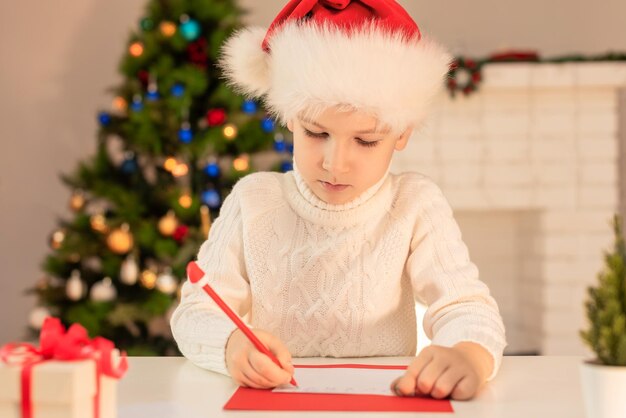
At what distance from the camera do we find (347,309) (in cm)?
126

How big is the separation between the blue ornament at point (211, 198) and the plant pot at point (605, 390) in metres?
2.27

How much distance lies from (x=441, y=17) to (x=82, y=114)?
5.07ft

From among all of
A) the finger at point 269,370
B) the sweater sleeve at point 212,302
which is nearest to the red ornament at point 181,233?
the sweater sleeve at point 212,302

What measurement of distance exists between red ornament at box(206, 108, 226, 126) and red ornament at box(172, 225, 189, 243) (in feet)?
1.25

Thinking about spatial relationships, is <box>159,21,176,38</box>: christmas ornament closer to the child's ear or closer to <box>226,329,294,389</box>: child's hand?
the child's ear

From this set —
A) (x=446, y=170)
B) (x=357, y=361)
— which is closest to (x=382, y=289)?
(x=357, y=361)

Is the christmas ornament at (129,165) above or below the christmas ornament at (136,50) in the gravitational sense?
below

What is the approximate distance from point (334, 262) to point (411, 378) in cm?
42

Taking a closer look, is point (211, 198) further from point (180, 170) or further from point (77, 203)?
point (77, 203)

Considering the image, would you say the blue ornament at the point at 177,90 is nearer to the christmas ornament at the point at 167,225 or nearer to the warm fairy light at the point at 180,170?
the warm fairy light at the point at 180,170

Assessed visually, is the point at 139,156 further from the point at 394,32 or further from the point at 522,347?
the point at 394,32

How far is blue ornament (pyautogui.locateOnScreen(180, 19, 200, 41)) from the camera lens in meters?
2.94

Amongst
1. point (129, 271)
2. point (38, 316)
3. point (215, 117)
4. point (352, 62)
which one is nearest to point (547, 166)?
point (215, 117)

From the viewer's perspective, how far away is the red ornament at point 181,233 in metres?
2.89
